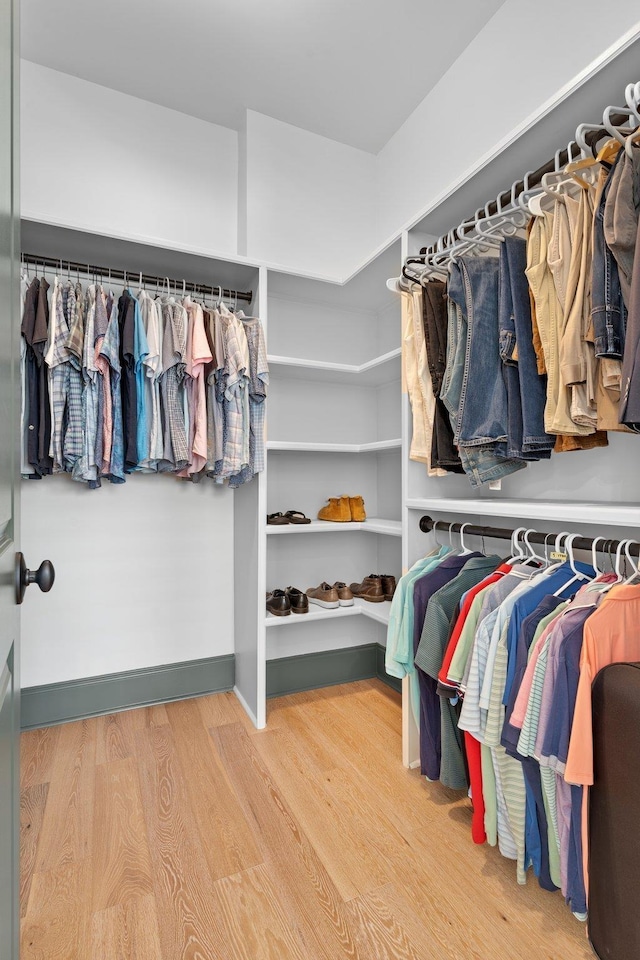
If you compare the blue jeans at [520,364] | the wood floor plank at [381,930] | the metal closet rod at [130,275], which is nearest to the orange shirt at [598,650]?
the blue jeans at [520,364]

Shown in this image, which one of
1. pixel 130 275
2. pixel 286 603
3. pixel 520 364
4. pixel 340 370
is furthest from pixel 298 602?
pixel 130 275

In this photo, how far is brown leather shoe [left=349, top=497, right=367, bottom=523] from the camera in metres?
2.47

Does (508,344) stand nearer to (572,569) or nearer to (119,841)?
(572,569)

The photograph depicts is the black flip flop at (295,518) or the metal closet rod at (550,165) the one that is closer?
the metal closet rod at (550,165)

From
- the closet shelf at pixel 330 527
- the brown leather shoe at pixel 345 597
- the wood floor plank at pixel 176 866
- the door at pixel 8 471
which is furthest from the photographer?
the brown leather shoe at pixel 345 597

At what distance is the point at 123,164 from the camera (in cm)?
241

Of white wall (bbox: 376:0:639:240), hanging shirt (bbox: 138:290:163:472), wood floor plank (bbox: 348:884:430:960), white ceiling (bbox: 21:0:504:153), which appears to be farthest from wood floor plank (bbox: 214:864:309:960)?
white ceiling (bbox: 21:0:504:153)

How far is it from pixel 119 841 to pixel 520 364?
1.88 meters

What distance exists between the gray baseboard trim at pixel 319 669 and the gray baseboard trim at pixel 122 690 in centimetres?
25

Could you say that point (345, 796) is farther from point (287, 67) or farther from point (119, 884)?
point (287, 67)

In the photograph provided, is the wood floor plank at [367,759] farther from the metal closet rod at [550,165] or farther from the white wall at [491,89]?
the white wall at [491,89]

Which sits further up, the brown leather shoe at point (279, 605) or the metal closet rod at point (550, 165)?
the metal closet rod at point (550, 165)

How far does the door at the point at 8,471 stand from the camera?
26.1 inches

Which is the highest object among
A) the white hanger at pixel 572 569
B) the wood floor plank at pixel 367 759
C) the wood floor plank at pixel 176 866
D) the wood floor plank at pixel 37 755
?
the white hanger at pixel 572 569
